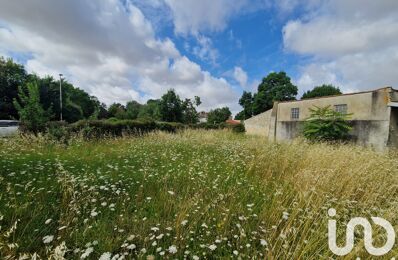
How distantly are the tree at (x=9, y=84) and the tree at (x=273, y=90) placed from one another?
147 ft

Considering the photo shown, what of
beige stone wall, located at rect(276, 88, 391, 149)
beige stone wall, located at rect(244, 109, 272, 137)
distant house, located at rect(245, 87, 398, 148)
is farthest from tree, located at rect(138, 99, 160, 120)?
beige stone wall, located at rect(276, 88, 391, 149)

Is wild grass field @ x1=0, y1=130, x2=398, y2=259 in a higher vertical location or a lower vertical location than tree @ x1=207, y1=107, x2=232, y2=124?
lower

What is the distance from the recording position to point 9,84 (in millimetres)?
27844

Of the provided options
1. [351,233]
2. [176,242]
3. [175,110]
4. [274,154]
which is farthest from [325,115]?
[175,110]

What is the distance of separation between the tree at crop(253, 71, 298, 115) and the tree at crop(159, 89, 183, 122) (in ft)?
77.9

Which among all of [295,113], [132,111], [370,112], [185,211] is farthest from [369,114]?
[132,111]

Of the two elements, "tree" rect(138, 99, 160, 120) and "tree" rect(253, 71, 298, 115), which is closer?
"tree" rect(138, 99, 160, 120)

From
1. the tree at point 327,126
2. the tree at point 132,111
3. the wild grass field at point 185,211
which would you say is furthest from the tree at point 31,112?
the tree at point 132,111

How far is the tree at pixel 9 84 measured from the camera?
2610 cm

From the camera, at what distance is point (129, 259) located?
1913mm

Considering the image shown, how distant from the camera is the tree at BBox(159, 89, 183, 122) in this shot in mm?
31016

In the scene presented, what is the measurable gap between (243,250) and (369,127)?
15.8 meters

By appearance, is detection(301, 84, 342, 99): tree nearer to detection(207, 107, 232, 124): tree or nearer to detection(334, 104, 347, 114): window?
detection(207, 107, 232, 124): tree

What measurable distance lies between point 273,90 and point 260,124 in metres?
21.8
